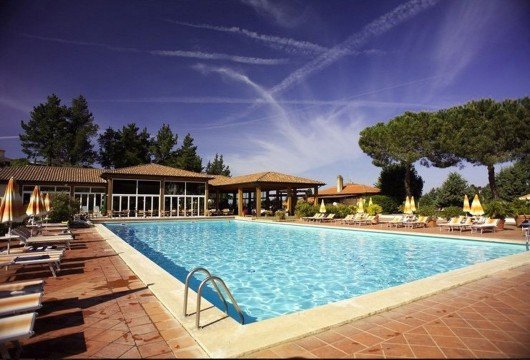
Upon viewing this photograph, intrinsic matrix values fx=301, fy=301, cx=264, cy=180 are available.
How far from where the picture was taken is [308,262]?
29.5 feet

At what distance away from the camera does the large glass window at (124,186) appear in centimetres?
2578

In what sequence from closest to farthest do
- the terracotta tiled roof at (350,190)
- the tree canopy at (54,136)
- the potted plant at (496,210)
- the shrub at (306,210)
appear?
the potted plant at (496,210) → the shrub at (306,210) → the terracotta tiled roof at (350,190) → the tree canopy at (54,136)

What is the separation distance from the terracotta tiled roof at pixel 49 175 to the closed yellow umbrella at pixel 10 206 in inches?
882

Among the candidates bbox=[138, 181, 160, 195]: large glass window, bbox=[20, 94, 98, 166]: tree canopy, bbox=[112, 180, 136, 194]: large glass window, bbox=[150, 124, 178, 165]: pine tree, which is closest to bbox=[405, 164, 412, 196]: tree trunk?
bbox=[138, 181, 160, 195]: large glass window

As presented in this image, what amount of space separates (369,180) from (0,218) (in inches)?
1513

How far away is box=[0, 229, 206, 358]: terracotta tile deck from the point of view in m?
2.89

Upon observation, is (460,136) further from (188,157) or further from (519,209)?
(188,157)

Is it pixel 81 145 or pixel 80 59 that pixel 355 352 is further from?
pixel 81 145

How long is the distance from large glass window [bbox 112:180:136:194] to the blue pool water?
13381mm

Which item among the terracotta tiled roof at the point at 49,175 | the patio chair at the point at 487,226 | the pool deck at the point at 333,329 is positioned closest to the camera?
the pool deck at the point at 333,329

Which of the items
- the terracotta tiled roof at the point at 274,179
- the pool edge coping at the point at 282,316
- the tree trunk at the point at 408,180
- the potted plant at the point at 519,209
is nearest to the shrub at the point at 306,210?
the terracotta tiled roof at the point at 274,179

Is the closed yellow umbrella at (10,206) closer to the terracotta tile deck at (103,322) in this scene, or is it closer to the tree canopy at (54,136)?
the terracotta tile deck at (103,322)

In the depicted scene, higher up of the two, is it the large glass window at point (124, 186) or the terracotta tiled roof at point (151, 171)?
the terracotta tiled roof at point (151, 171)

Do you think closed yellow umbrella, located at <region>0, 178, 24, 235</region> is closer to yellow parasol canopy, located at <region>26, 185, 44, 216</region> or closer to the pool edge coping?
yellow parasol canopy, located at <region>26, 185, 44, 216</region>
